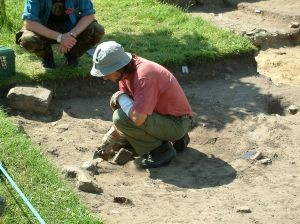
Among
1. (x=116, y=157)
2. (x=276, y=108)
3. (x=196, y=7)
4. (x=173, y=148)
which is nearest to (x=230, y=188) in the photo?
(x=173, y=148)

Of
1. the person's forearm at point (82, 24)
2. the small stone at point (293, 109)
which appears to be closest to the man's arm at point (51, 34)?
the person's forearm at point (82, 24)

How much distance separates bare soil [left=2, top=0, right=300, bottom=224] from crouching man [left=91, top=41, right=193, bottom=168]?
19 centimetres

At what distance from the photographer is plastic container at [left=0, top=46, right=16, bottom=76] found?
20.9 feet

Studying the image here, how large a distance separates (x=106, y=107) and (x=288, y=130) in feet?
6.64

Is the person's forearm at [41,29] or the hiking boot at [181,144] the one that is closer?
the hiking boot at [181,144]

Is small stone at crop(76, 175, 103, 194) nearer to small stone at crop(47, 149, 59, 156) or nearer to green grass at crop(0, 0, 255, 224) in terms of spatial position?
green grass at crop(0, 0, 255, 224)

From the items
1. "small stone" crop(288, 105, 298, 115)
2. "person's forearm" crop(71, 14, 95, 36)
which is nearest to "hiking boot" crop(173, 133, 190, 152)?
"small stone" crop(288, 105, 298, 115)

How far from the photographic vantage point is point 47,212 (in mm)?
4078

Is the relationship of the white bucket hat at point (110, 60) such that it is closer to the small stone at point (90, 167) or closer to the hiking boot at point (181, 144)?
the small stone at point (90, 167)

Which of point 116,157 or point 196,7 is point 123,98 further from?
point 196,7

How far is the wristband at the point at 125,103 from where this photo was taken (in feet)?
16.8

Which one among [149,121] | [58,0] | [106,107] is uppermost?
[58,0]

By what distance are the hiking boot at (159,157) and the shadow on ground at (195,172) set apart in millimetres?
58

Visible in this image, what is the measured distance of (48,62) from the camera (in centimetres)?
684
